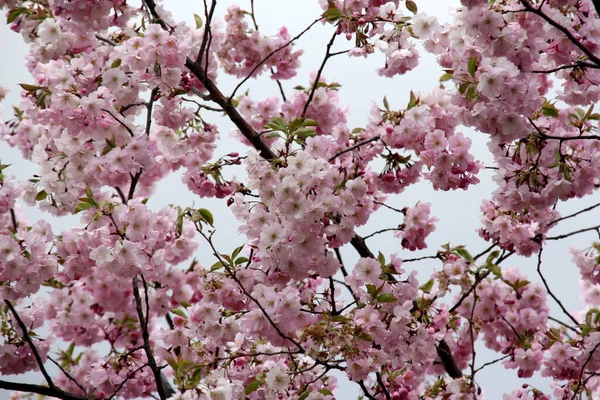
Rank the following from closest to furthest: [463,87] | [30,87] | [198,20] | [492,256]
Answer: [463,87]
[30,87]
[492,256]
[198,20]

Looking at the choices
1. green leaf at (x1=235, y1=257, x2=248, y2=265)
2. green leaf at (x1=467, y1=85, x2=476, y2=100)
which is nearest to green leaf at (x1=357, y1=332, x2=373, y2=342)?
green leaf at (x1=235, y1=257, x2=248, y2=265)

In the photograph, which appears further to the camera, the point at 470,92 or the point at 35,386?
the point at 35,386

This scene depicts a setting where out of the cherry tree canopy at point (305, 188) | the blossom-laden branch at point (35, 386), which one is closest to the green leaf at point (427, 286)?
the cherry tree canopy at point (305, 188)

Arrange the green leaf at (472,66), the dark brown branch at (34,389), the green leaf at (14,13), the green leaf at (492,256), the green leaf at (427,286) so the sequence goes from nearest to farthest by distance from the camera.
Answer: the green leaf at (472,66), the dark brown branch at (34,389), the green leaf at (14,13), the green leaf at (492,256), the green leaf at (427,286)

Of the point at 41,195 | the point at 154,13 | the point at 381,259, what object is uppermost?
the point at 154,13

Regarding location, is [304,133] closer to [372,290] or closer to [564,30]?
[372,290]

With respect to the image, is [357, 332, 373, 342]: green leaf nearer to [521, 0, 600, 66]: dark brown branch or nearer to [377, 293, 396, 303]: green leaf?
[377, 293, 396, 303]: green leaf

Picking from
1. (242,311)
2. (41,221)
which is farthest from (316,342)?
(41,221)

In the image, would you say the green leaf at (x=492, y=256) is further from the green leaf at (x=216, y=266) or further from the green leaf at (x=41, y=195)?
the green leaf at (x=41, y=195)

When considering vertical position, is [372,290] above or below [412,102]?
below

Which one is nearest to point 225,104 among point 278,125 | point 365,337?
point 278,125

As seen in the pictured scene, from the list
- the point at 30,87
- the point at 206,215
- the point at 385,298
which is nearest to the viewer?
the point at 385,298

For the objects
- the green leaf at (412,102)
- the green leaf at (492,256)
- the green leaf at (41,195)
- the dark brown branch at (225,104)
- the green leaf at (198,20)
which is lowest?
the green leaf at (492,256)

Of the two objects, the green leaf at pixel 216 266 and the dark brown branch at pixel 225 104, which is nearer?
the green leaf at pixel 216 266
